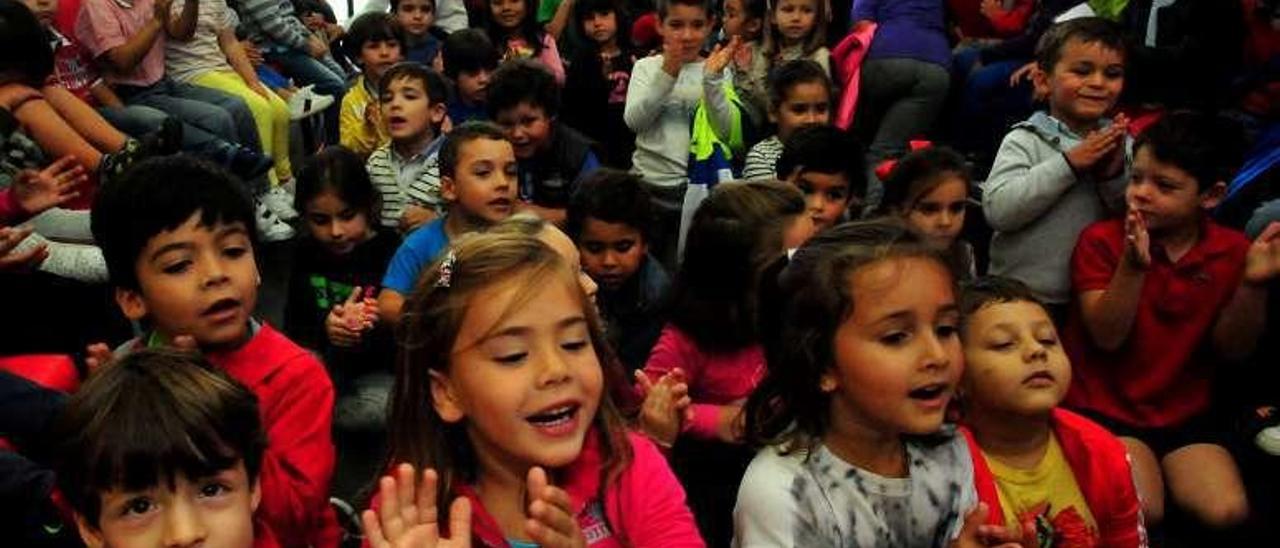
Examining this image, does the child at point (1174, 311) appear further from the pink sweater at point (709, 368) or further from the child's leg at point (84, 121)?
the child's leg at point (84, 121)

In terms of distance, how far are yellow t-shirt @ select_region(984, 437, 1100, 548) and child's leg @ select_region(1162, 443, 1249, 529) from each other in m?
0.63

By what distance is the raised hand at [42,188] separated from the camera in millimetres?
2799

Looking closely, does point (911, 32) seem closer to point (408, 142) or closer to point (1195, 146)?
point (408, 142)

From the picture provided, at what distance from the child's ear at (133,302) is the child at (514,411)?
2.15 ft

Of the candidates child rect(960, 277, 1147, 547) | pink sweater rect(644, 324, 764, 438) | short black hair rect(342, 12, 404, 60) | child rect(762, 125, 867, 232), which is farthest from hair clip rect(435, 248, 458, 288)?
short black hair rect(342, 12, 404, 60)

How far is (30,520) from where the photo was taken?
163 centimetres

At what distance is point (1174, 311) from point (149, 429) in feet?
6.72

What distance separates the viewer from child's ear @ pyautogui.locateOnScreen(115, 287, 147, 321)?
2.02 meters

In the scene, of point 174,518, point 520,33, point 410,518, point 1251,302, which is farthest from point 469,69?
point 410,518

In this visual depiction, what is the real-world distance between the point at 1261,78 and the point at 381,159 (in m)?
2.69

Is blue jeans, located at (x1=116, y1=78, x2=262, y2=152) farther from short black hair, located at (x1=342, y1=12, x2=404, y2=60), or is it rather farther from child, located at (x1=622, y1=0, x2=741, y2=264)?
child, located at (x1=622, y1=0, x2=741, y2=264)

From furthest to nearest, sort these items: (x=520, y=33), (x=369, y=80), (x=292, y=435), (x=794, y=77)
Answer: (x=520, y=33) → (x=369, y=80) → (x=794, y=77) → (x=292, y=435)

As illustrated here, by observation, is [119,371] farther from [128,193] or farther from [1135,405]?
[1135,405]

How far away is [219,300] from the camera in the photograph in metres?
1.93
